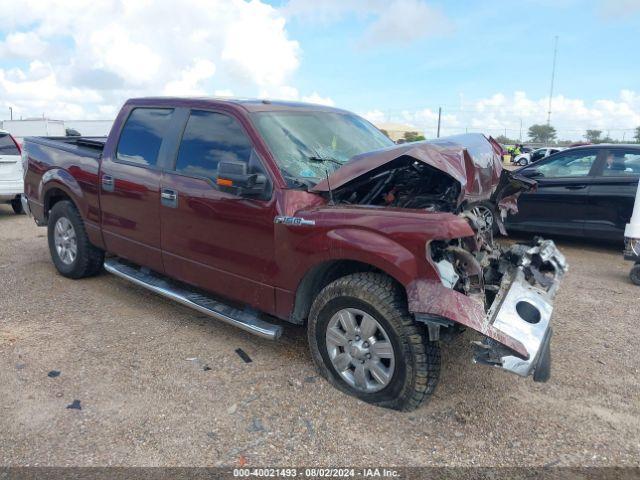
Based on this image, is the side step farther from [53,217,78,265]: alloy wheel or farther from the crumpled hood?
the crumpled hood

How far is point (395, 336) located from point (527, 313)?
0.88 meters

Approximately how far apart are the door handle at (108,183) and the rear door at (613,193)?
616 cm

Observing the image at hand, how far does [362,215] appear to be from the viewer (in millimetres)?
3236

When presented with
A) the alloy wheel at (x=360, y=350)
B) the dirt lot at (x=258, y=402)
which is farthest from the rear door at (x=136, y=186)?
the alloy wheel at (x=360, y=350)

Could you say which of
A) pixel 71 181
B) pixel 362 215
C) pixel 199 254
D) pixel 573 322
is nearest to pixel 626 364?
pixel 573 322

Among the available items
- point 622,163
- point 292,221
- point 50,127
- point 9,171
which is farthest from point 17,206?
point 50,127

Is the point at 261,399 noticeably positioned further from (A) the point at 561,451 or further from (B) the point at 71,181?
(B) the point at 71,181

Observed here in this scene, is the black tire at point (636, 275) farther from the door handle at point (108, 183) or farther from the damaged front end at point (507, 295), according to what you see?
the door handle at point (108, 183)

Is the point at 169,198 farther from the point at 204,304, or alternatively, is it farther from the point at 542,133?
the point at 542,133

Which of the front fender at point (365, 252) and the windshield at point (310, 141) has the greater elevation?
the windshield at point (310, 141)

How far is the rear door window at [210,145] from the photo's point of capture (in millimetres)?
3887

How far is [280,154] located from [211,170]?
606mm

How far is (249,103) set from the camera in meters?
4.13

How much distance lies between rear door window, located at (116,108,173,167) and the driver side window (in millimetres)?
5706
